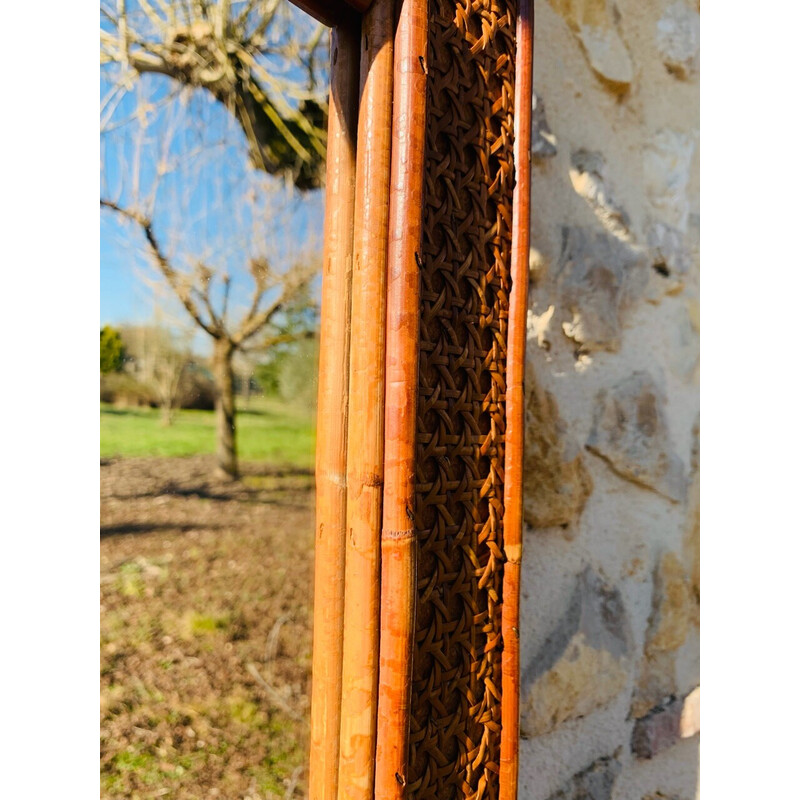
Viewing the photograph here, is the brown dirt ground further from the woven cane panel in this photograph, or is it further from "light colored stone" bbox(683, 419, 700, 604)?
"light colored stone" bbox(683, 419, 700, 604)

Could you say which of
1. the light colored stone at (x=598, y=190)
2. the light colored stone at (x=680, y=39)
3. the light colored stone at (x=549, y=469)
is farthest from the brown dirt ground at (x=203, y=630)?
the light colored stone at (x=680, y=39)

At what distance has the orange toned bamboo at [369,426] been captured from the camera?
0.51 m

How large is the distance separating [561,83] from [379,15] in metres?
0.38

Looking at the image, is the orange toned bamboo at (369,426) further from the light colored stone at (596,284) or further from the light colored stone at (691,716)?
the light colored stone at (691,716)

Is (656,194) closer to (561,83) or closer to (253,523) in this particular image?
(561,83)

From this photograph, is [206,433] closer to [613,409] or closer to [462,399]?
[462,399]

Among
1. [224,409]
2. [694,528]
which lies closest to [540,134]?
[224,409]

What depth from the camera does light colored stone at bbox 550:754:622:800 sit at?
781 millimetres

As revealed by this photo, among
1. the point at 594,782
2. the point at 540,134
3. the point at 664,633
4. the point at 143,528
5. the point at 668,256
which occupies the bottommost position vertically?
the point at 594,782

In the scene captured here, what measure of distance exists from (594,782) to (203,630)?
58 cm

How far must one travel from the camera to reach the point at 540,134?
78 cm

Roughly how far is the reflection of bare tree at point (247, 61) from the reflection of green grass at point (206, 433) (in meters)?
0.26
